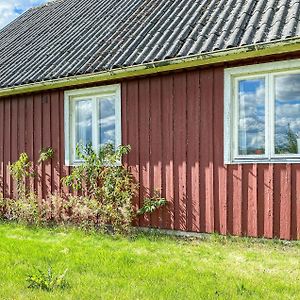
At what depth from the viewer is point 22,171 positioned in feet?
31.9

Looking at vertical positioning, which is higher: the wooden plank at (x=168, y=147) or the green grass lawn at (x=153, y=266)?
the wooden plank at (x=168, y=147)

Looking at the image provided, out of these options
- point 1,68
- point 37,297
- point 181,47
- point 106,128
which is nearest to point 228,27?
point 181,47

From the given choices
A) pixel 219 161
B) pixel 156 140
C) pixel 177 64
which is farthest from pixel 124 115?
pixel 219 161

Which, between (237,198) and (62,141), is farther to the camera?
(62,141)

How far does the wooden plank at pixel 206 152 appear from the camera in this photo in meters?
7.06

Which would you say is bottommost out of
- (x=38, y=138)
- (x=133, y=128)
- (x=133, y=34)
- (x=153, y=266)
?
(x=153, y=266)

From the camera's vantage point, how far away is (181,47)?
7.23 meters

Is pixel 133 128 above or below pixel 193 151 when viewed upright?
above

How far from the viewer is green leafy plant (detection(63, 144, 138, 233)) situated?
766 centimetres

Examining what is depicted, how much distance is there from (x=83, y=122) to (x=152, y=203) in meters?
2.44

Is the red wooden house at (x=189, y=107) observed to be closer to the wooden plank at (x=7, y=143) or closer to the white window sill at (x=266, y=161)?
the white window sill at (x=266, y=161)

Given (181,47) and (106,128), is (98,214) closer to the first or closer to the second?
(106,128)

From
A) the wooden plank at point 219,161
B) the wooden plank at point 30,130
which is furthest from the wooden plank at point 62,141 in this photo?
the wooden plank at point 219,161

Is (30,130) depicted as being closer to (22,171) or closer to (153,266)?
(22,171)
